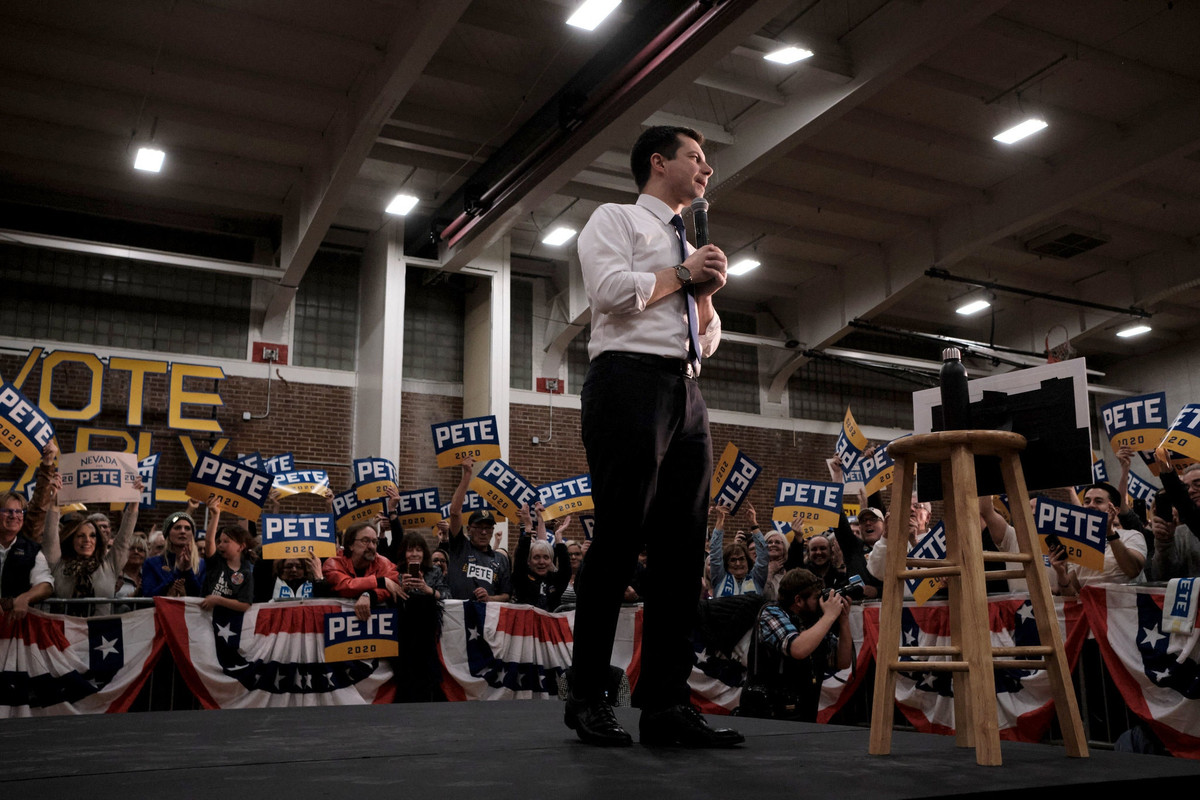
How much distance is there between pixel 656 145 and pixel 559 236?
401 inches

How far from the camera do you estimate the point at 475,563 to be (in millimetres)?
6859

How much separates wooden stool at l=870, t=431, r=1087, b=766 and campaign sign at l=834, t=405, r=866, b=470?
6304 mm

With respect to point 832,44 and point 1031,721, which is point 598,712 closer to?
point 1031,721

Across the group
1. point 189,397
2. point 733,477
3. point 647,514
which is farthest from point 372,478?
point 647,514

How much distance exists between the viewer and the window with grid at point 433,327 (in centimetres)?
1299

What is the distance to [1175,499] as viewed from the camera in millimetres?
5035

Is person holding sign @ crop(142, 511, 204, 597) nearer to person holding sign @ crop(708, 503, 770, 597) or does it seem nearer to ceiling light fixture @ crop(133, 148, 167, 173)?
person holding sign @ crop(708, 503, 770, 597)

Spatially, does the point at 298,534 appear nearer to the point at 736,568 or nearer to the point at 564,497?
the point at 564,497

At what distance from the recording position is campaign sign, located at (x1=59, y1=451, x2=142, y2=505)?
234 inches

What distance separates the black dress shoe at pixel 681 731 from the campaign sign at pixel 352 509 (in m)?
5.90

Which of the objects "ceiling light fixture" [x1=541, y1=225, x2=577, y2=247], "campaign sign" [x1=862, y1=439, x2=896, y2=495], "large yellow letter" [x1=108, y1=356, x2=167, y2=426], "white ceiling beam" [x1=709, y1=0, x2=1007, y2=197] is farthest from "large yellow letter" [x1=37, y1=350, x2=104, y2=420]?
"campaign sign" [x1=862, y1=439, x2=896, y2=495]

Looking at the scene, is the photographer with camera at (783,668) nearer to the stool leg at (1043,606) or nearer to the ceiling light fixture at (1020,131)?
the stool leg at (1043,606)

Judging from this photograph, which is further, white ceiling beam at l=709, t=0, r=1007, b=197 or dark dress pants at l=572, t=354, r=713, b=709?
white ceiling beam at l=709, t=0, r=1007, b=197

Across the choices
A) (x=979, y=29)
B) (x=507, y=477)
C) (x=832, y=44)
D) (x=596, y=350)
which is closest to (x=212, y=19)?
(x=507, y=477)
